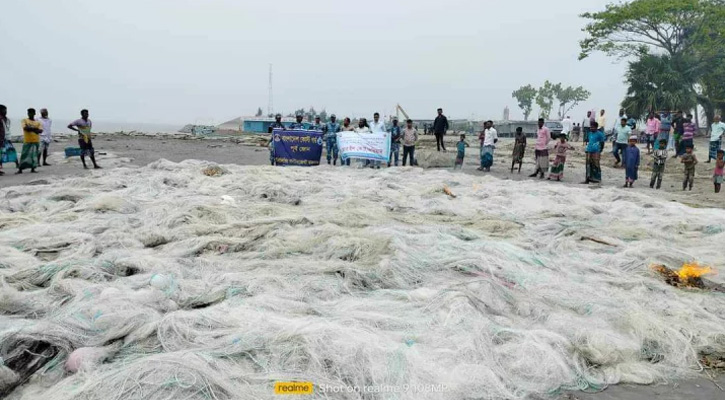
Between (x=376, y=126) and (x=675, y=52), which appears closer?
(x=376, y=126)

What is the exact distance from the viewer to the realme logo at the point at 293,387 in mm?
2363

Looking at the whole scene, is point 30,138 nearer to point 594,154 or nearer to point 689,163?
point 594,154

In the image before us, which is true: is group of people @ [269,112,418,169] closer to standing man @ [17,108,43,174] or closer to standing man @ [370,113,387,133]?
standing man @ [370,113,387,133]

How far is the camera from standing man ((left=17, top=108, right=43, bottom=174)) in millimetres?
11008

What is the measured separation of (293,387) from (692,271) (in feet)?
13.3

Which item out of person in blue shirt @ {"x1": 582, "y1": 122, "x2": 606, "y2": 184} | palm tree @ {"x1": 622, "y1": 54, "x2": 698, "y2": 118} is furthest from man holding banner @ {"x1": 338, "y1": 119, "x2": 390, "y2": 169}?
palm tree @ {"x1": 622, "y1": 54, "x2": 698, "y2": 118}

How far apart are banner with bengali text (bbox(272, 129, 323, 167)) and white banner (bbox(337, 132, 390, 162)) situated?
833 mm

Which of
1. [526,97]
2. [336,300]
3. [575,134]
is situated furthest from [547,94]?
[336,300]

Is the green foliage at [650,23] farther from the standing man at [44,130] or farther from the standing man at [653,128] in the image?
the standing man at [44,130]

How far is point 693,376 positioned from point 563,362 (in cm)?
84

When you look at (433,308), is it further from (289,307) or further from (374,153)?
(374,153)

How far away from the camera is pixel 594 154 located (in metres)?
11.8

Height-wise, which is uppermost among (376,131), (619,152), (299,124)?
(299,124)

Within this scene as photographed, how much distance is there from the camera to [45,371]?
2.56 metres
